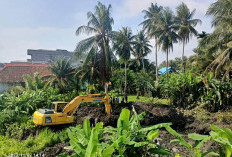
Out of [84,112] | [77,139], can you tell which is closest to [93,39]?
[84,112]

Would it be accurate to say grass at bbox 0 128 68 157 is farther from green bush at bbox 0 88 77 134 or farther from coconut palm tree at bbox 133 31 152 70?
coconut palm tree at bbox 133 31 152 70

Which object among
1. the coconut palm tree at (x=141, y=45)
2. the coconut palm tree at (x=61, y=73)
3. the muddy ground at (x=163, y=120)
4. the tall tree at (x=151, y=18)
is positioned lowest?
the muddy ground at (x=163, y=120)

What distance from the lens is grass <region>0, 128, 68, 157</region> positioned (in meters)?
4.57

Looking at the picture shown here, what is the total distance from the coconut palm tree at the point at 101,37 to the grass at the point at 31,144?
28.3ft

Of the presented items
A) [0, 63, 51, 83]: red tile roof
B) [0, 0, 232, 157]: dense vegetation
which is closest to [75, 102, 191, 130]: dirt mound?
[0, 0, 232, 157]: dense vegetation

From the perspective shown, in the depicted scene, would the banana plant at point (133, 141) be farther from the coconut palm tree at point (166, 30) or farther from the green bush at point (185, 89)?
the coconut palm tree at point (166, 30)

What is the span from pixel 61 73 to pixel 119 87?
8882mm

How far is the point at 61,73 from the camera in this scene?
15047 millimetres

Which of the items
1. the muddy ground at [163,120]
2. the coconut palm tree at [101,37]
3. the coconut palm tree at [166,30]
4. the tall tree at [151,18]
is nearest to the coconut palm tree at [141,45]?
the tall tree at [151,18]

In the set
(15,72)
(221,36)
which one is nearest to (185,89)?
(221,36)

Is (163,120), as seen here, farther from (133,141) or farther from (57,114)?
(133,141)

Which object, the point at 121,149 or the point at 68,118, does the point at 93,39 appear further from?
the point at 121,149

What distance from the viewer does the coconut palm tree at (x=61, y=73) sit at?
1455 centimetres

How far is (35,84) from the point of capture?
43.7ft
